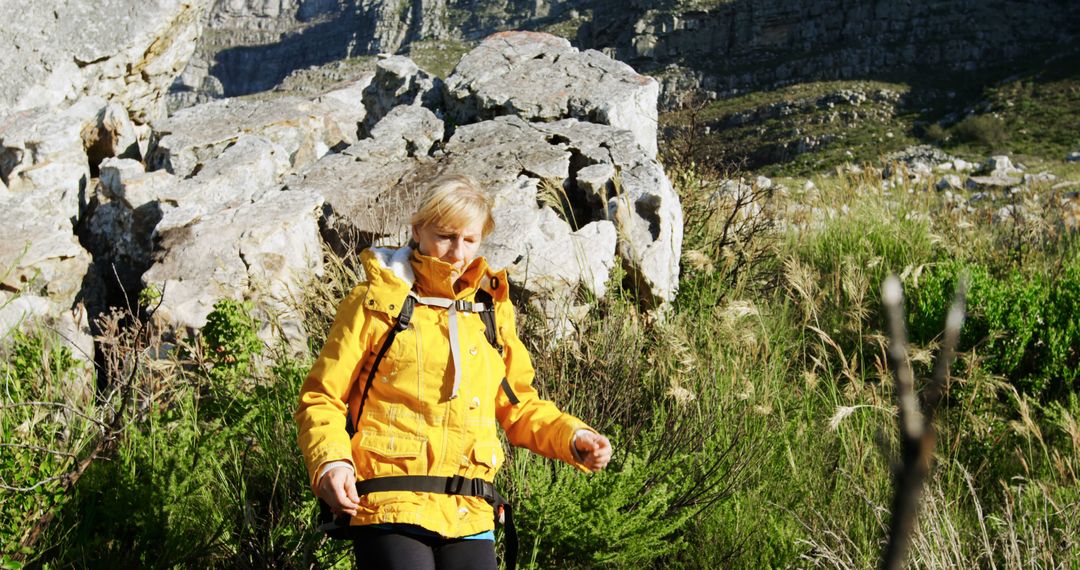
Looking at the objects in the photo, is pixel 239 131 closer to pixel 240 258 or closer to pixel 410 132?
pixel 410 132

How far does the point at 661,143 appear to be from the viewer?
8078 mm

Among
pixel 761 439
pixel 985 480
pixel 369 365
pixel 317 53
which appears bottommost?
pixel 317 53

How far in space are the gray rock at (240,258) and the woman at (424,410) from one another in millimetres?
2134

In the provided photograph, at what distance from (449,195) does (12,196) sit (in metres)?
5.22

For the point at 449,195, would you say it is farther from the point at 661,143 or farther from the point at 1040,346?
the point at 661,143

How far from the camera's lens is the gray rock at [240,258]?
4.48 m

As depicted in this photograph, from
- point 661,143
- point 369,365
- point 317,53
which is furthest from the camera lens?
point 317,53

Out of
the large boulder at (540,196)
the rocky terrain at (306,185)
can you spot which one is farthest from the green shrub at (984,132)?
the large boulder at (540,196)

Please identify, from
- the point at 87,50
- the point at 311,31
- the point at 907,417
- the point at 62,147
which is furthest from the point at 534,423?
the point at 311,31

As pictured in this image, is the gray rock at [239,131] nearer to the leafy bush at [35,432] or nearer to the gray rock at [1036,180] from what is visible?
the leafy bush at [35,432]

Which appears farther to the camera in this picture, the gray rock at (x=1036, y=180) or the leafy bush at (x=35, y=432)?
the gray rock at (x=1036, y=180)

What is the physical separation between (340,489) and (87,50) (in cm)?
765

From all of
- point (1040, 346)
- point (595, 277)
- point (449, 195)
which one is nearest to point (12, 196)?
point (595, 277)

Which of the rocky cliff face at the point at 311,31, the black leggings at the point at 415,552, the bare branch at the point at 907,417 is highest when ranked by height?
the bare branch at the point at 907,417
